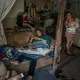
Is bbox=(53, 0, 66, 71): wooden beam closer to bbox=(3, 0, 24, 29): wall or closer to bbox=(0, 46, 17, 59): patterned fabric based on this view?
bbox=(0, 46, 17, 59): patterned fabric

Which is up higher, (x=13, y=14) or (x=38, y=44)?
(x=13, y=14)

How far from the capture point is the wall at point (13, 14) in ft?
16.5

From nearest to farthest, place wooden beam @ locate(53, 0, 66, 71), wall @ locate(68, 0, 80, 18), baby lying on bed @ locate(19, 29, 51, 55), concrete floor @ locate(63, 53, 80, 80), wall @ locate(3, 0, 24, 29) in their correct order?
wooden beam @ locate(53, 0, 66, 71), concrete floor @ locate(63, 53, 80, 80), baby lying on bed @ locate(19, 29, 51, 55), wall @ locate(3, 0, 24, 29), wall @ locate(68, 0, 80, 18)

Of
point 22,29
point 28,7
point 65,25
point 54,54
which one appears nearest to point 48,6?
point 28,7

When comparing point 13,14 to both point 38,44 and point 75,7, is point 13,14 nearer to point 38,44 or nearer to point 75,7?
point 38,44

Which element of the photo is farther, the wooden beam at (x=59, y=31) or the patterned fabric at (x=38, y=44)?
the patterned fabric at (x=38, y=44)

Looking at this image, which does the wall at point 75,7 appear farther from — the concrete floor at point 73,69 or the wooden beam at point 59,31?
the wooden beam at point 59,31

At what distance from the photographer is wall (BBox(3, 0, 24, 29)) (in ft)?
16.5

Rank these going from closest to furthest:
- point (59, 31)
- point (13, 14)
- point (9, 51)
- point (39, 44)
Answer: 1. point (9, 51)
2. point (59, 31)
3. point (39, 44)
4. point (13, 14)

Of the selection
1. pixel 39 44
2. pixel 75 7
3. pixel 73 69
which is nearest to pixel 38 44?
pixel 39 44

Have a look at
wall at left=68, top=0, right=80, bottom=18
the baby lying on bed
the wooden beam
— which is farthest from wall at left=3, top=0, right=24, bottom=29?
wall at left=68, top=0, right=80, bottom=18

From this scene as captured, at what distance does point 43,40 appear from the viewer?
4578 millimetres

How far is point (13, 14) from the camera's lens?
511cm

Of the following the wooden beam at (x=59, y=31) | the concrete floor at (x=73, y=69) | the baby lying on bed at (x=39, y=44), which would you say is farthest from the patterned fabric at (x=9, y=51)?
the concrete floor at (x=73, y=69)
